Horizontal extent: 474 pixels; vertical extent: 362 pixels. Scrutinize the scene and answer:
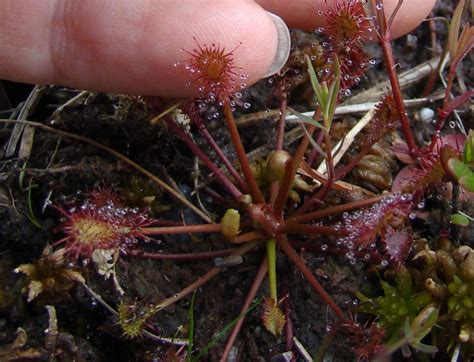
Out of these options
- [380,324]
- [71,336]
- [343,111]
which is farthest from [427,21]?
[71,336]

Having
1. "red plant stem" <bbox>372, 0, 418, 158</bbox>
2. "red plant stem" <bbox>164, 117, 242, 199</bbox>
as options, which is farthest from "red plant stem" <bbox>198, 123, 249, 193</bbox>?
"red plant stem" <bbox>372, 0, 418, 158</bbox>

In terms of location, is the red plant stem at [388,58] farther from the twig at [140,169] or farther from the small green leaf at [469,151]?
the twig at [140,169]

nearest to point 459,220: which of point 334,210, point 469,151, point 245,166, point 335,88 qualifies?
point 469,151

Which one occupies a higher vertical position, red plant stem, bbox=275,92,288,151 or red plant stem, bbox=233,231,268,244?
red plant stem, bbox=275,92,288,151

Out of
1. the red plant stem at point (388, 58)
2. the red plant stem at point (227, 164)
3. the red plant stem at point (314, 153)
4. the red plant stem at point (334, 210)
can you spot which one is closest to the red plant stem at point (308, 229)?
the red plant stem at point (334, 210)

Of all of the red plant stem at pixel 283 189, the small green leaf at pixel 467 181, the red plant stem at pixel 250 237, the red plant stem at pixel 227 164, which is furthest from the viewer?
the red plant stem at pixel 227 164

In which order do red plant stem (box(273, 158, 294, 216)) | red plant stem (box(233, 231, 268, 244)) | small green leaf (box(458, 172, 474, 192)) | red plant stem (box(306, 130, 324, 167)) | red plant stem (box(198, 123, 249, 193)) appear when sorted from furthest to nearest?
1. red plant stem (box(306, 130, 324, 167))
2. red plant stem (box(198, 123, 249, 193))
3. red plant stem (box(233, 231, 268, 244))
4. red plant stem (box(273, 158, 294, 216))
5. small green leaf (box(458, 172, 474, 192))

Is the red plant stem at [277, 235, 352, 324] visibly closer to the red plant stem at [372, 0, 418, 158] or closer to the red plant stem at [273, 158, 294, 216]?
the red plant stem at [273, 158, 294, 216]

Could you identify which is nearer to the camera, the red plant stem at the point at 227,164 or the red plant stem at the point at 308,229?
the red plant stem at the point at 308,229
